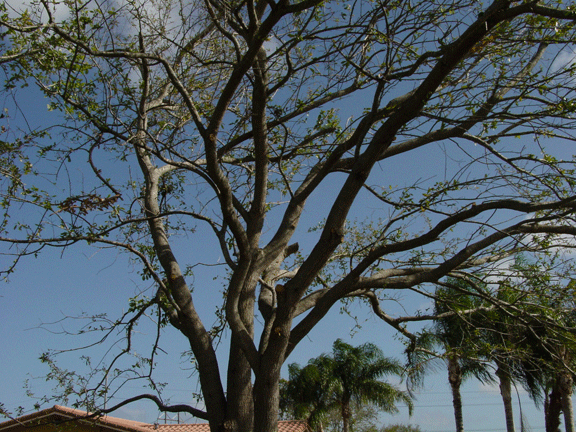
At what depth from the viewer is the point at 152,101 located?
295 inches

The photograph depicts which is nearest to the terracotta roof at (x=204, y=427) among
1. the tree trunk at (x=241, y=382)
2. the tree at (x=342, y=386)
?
the tree at (x=342, y=386)

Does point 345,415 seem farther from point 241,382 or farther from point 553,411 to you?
point 241,382

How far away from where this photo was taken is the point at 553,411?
15.4m

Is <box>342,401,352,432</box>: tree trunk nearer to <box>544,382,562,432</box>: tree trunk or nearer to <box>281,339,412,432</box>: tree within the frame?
<box>281,339,412,432</box>: tree

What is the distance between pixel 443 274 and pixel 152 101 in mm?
4925

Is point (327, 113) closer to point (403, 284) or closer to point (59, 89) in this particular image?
point (403, 284)

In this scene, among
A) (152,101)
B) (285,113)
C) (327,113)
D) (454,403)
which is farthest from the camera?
(454,403)

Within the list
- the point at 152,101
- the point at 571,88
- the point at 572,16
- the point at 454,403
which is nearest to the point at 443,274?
Answer: the point at 571,88

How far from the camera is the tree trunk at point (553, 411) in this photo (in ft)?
50.1

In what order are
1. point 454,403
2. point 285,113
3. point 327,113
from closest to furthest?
point 285,113 < point 327,113 < point 454,403

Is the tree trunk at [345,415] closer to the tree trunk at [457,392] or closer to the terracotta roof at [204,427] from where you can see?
the terracotta roof at [204,427]

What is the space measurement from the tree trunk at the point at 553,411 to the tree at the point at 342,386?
17.0 feet

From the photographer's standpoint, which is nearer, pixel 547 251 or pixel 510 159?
pixel 510 159

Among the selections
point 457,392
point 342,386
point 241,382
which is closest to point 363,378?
point 342,386
